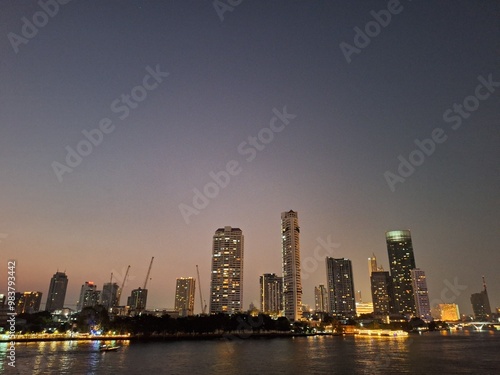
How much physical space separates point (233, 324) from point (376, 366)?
5124 inches

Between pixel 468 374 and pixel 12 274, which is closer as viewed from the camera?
pixel 12 274

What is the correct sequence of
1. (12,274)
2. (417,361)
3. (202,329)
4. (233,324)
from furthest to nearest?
1. (233,324)
2. (202,329)
3. (417,361)
4. (12,274)

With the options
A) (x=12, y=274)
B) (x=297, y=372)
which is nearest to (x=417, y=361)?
(x=297, y=372)

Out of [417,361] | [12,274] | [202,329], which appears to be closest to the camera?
[12,274]

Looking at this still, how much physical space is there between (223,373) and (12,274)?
137 feet

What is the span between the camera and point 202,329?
177750 mm

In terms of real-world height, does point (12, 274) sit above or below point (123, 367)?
above

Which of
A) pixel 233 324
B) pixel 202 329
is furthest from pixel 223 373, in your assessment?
pixel 233 324

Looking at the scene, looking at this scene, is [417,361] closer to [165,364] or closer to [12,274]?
[165,364]

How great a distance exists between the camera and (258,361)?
8038cm

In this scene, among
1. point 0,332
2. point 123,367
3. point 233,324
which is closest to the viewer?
point 123,367

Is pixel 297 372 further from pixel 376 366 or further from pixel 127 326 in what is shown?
pixel 127 326

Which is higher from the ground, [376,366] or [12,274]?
[12,274]

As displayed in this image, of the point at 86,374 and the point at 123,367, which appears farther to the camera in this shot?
the point at 123,367
